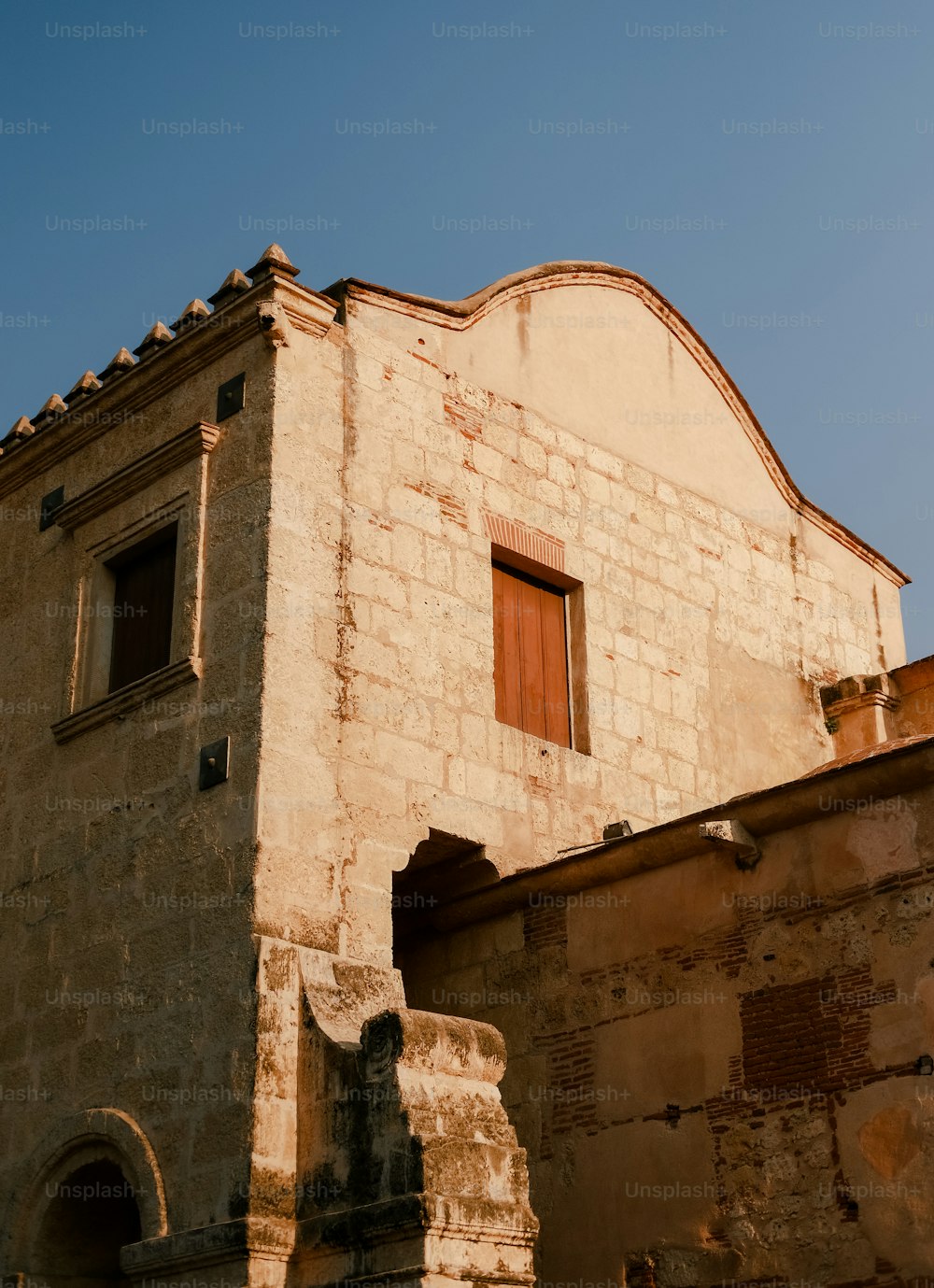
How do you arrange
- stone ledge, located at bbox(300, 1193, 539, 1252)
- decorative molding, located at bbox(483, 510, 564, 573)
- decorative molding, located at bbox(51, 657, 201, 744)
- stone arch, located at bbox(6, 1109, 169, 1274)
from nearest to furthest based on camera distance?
stone ledge, located at bbox(300, 1193, 539, 1252), stone arch, located at bbox(6, 1109, 169, 1274), decorative molding, located at bbox(51, 657, 201, 744), decorative molding, located at bbox(483, 510, 564, 573)

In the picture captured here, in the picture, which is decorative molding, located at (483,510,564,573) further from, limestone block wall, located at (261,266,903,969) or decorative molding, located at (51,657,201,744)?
decorative molding, located at (51,657,201,744)

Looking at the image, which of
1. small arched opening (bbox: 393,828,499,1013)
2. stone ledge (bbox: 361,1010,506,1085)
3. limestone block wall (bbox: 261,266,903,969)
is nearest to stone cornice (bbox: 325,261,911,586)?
limestone block wall (bbox: 261,266,903,969)

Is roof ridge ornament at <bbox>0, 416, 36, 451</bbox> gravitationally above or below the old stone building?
above

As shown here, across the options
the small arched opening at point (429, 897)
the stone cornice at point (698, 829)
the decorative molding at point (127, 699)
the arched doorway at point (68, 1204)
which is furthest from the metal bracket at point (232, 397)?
the arched doorway at point (68, 1204)

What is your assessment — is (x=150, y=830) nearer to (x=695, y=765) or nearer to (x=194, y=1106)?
(x=194, y=1106)

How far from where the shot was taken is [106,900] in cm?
950

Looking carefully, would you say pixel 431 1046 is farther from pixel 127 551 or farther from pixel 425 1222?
pixel 127 551

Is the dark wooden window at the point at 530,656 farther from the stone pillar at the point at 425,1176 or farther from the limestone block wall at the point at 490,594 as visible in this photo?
the stone pillar at the point at 425,1176

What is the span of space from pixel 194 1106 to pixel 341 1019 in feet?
2.80

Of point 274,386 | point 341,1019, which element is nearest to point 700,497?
point 274,386

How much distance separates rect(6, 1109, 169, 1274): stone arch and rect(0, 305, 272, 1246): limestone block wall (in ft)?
0.11

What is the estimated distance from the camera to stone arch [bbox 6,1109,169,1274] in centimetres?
880

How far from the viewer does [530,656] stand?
11148mm

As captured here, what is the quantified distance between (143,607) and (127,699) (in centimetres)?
73
